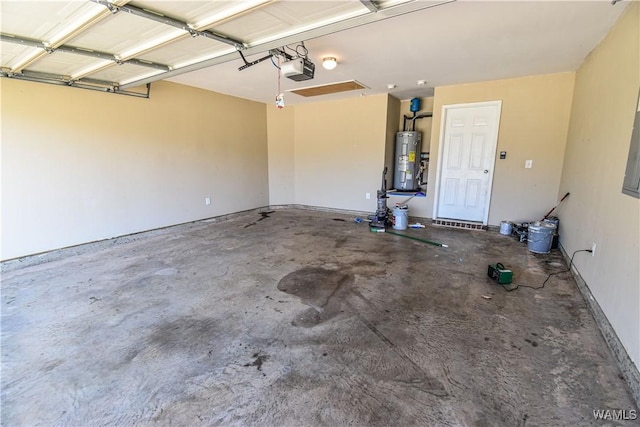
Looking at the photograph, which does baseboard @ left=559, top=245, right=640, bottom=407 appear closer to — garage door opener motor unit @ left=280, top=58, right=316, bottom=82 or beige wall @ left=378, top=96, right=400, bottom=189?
garage door opener motor unit @ left=280, top=58, right=316, bottom=82

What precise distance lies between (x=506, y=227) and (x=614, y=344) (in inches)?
123

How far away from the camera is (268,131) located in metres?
6.86

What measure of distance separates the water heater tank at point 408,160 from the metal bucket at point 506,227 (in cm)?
183

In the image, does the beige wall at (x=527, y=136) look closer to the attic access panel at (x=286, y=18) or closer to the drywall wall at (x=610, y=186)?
the drywall wall at (x=610, y=186)

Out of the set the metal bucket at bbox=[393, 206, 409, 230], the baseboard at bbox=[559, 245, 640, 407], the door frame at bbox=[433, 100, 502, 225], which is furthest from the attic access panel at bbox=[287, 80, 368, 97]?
the baseboard at bbox=[559, 245, 640, 407]

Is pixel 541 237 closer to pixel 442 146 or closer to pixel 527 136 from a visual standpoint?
pixel 527 136

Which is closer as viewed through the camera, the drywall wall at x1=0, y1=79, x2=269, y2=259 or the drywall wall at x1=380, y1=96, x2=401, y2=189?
the drywall wall at x1=0, y1=79, x2=269, y2=259

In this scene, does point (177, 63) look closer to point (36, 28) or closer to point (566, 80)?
point (36, 28)

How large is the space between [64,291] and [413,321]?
11.0 ft

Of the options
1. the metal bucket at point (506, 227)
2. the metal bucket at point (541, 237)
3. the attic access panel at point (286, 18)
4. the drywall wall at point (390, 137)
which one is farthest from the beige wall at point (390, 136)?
Answer: the attic access panel at point (286, 18)

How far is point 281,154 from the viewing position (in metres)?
7.03

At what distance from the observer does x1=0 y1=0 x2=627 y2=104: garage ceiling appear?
201 centimetres

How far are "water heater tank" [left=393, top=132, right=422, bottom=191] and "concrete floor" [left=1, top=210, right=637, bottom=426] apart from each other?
273 centimetres

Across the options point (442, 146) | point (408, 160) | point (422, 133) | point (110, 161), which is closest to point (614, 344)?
point (442, 146)
